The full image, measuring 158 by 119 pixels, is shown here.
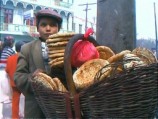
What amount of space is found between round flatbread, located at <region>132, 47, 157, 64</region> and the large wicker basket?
0.18 meters

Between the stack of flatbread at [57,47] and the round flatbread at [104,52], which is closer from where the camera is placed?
the stack of flatbread at [57,47]

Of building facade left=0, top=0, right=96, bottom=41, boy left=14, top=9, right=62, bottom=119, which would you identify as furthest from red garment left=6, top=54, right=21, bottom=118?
building facade left=0, top=0, right=96, bottom=41

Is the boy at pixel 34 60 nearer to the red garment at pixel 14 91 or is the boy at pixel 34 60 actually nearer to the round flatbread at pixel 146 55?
the round flatbread at pixel 146 55

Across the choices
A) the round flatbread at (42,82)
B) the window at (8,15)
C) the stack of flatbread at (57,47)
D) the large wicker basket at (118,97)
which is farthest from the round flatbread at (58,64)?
the window at (8,15)

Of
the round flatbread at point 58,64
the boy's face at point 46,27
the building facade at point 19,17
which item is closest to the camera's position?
the round flatbread at point 58,64

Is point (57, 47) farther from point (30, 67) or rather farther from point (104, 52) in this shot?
point (30, 67)

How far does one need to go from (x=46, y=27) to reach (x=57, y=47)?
498mm

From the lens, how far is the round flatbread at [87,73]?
1.37m

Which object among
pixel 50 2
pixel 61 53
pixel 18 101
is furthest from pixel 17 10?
pixel 61 53

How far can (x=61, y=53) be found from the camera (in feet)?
5.16

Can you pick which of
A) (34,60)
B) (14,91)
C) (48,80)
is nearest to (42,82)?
(48,80)

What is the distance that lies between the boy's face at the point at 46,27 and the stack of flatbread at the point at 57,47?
0.44 metres

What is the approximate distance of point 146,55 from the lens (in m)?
1.43

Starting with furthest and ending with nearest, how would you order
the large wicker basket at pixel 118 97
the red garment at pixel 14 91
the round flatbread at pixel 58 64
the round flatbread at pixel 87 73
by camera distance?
the red garment at pixel 14 91 → the round flatbread at pixel 58 64 → the round flatbread at pixel 87 73 → the large wicker basket at pixel 118 97
